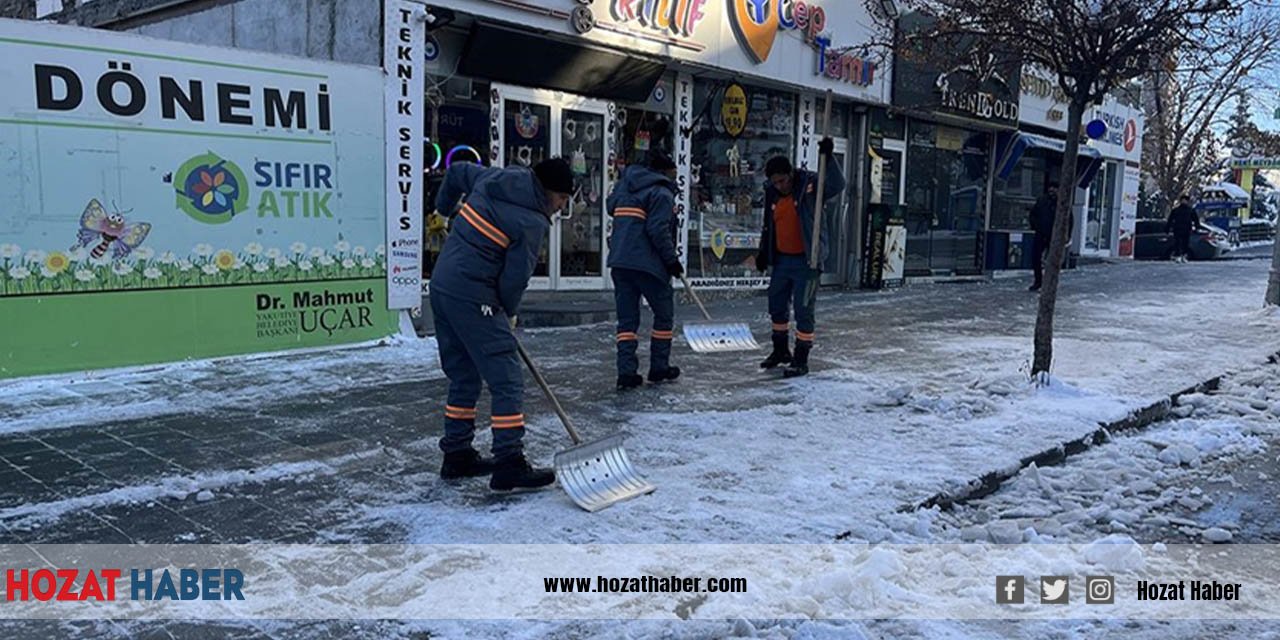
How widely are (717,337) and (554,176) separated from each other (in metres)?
4.14

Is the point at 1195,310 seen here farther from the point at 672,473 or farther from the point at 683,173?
the point at 672,473

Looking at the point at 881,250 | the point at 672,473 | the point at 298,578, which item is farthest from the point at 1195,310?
the point at 298,578

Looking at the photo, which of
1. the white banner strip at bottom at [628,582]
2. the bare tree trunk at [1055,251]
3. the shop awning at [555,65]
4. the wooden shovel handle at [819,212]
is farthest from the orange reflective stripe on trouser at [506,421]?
the shop awning at [555,65]

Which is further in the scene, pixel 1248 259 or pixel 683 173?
pixel 1248 259

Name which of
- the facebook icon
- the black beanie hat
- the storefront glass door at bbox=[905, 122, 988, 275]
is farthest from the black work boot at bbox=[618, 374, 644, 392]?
the storefront glass door at bbox=[905, 122, 988, 275]

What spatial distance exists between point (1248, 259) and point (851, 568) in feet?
99.5

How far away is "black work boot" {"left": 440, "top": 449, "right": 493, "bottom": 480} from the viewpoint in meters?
4.97

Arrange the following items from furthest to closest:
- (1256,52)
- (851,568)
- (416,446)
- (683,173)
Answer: (683,173)
(1256,52)
(416,446)
(851,568)

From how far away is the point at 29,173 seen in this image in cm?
678

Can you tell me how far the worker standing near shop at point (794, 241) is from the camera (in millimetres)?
7574

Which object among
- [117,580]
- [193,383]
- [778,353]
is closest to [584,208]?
[778,353]

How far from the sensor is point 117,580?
3.67m

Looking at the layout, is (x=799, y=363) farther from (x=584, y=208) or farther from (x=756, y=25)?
(x=756, y=25)

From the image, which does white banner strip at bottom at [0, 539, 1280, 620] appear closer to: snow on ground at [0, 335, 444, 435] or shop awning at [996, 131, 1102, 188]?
snow on ground at [0, 335, 444, 435]
